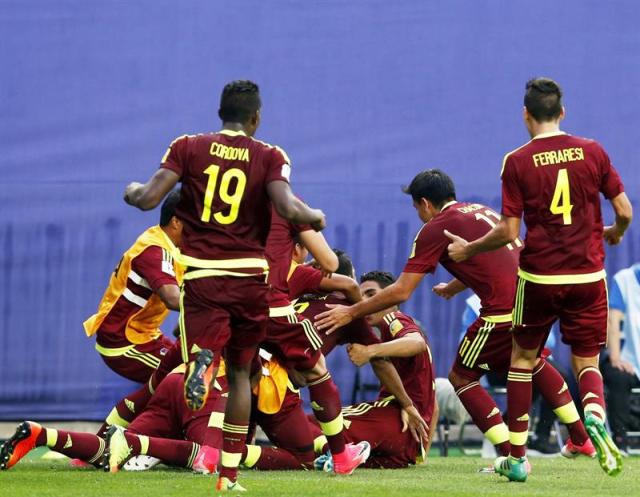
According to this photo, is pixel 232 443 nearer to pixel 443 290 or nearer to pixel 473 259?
pixel 473 259

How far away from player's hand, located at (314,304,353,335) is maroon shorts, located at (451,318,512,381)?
30.2 inches

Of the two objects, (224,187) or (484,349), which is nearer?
(224,187)

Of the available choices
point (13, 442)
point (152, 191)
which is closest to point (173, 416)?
point (13, 442)

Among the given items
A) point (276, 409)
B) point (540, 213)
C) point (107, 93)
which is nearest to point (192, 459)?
point (276, 409)

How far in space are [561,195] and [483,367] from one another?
1586 mm

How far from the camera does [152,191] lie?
6223mm

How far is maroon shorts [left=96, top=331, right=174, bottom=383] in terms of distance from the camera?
9.38 meters

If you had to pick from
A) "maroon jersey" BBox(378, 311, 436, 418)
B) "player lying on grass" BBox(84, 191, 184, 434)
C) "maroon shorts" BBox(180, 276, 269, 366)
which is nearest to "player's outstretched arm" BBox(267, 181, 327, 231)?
"maroon shorts" BBox(180, 276, 269, 366)

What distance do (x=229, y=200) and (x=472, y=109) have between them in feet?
19.2

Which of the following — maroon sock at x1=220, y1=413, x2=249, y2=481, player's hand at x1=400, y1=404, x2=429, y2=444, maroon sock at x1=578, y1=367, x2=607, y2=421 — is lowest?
player's hand at x1=400, y1=404, x2=429, y2=444

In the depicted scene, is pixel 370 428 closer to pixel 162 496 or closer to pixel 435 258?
pixel 435 258

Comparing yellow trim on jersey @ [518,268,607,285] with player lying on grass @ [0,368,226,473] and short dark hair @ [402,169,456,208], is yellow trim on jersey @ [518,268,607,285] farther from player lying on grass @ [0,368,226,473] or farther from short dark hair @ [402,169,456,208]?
player lying on grass @ [0,368,226,473]

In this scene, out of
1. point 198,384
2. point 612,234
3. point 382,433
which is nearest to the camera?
point 198,384

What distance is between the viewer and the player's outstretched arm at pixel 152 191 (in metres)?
6.21
